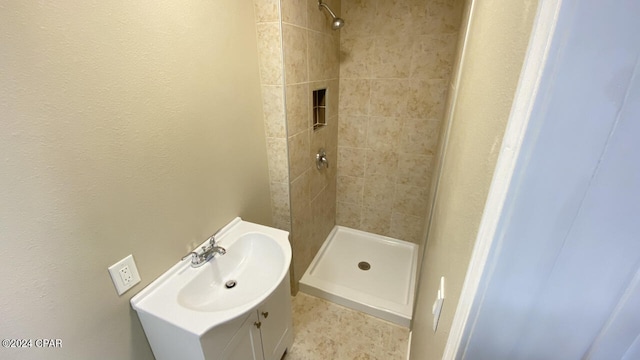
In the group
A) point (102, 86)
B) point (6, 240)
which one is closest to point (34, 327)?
point (6, 240)

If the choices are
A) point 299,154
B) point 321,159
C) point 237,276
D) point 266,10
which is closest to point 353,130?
point 321,159

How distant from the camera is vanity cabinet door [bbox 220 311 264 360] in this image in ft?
3.46

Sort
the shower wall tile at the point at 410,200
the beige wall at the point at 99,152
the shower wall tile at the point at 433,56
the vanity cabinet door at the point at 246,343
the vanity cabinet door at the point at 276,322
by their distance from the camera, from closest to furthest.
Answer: the beige wall at the point at 99,152 → the vanity cabinet door at the point at 246,343 → the vanity cabinet door at the point at 276,322 → the shower wall tile at the point at 433,56 → the shower wall tile at the point at 410,200

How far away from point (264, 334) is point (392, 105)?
1.95m

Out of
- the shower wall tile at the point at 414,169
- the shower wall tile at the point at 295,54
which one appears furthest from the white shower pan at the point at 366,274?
the shower wall tile at the point at 295,54

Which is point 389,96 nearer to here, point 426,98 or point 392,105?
point 392,105

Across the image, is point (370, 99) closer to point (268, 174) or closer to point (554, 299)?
point (268, 174)

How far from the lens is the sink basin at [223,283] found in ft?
3.08

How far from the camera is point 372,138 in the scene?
2.39 metres

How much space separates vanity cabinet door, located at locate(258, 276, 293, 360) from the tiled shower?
487mm

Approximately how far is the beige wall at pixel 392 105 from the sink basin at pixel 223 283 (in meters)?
1.38

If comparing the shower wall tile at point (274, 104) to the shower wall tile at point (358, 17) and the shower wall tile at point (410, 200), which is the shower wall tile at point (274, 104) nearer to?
the shower wall tile at point (358, 17)

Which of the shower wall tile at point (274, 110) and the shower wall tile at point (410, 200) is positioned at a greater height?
the shower wall tile at point (274, 110)

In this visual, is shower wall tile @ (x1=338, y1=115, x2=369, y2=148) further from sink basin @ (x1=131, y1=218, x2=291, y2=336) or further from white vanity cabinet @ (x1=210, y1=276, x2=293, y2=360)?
white vanity cabinet @ (x1=210, y1=276, x2=293, y2=360)
